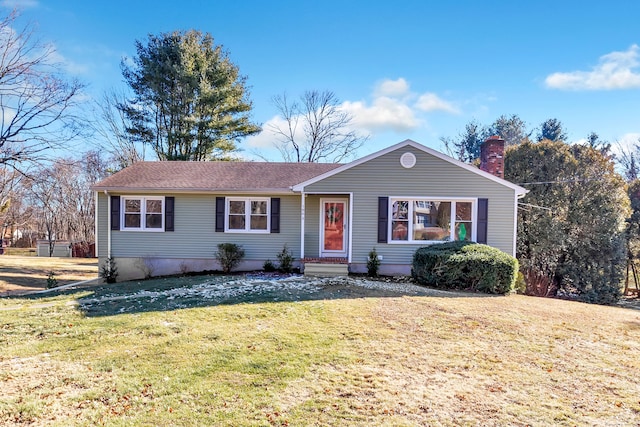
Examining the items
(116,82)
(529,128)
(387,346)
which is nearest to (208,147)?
(116,82)

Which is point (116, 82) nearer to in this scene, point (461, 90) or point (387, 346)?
point (461, 90)

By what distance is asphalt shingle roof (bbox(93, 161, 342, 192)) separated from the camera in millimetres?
12180

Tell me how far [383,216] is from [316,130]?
17.2 meters

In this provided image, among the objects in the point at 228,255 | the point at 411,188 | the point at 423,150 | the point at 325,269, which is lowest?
the point at 325,269

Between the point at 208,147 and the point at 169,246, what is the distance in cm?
1228

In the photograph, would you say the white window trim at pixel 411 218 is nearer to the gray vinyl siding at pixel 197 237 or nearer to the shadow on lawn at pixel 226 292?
the shadow on lawn at pixel 226 292

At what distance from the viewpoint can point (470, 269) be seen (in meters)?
9.56

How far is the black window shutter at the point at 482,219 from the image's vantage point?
449 inches

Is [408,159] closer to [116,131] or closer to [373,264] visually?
[373,264]

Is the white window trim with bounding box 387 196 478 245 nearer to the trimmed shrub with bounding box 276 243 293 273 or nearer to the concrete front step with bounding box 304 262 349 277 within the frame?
the concrete front step with bounding box 304 262 349 277

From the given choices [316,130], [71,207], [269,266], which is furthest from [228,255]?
[71,207]

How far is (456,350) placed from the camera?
5133 millimetres

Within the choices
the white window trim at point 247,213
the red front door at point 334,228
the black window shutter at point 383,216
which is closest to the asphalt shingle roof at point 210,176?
the white window trim at point 247,213

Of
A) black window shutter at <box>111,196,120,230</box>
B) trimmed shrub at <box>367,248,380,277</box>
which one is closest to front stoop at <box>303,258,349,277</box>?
trimmed shrub at <box>367,248,380,277</box>
